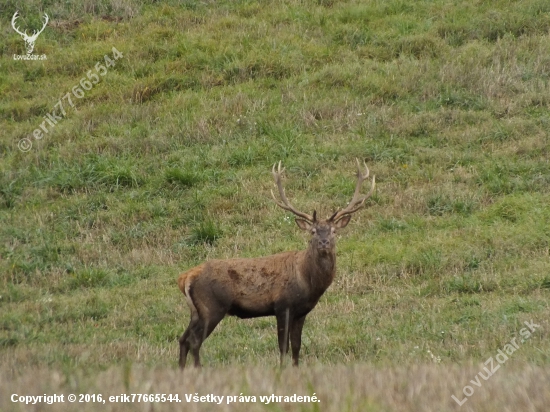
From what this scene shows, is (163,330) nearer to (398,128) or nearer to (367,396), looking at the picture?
(367,396)

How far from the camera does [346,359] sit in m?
8.58

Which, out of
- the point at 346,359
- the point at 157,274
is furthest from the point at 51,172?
the point at 346,359

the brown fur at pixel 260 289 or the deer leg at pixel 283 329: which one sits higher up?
the brown fur at pixel 260 289

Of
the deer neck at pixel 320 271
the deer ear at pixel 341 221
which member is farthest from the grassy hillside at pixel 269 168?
the deer ear at pixel 341 221

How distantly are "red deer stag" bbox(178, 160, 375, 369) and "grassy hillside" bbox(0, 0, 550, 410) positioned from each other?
35 centimetres

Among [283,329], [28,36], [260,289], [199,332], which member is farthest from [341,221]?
[28,36]

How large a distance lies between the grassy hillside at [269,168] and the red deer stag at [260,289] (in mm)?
351

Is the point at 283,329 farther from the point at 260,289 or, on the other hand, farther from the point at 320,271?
the point at 320,271

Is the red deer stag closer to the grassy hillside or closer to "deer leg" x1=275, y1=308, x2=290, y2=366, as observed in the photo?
"deer leg" x1=275, y1=308, x2=290, y2=366

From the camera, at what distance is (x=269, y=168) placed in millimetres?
14734

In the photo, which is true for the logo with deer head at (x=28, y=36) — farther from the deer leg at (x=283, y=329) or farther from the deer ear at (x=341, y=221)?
the deer leg at (x=283, y=329)

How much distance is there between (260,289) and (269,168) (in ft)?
19.2

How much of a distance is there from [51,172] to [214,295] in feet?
22.6

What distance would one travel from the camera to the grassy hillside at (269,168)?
9.77 metres
